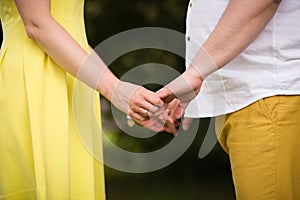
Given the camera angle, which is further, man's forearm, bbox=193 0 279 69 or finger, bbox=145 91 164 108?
finger, bbox=145 91 164 108

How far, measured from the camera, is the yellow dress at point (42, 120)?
2.60 metres

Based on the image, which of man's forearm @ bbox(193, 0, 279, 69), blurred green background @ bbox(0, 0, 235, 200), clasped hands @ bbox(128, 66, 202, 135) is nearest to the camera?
man's forearm @ bbox(193, 0, 279, 69)

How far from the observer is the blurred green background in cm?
562

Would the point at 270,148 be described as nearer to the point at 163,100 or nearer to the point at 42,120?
the point at 163,100

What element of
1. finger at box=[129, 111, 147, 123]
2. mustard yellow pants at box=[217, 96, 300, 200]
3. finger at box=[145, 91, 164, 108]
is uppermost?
finger at box=[145, 91, 164, 108]

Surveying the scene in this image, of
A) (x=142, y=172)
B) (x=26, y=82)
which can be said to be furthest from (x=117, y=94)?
(x=142, y=172)

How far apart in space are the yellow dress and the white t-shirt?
39 centimetres

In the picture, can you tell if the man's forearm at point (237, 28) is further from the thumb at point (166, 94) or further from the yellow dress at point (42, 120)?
the yellow dress at point (42, 120)

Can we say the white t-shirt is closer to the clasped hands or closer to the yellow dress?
the clasped hands

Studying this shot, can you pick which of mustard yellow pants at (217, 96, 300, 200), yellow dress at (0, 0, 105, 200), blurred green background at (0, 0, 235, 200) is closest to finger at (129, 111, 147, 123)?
yellow dress at (0, 0, 105, 200)

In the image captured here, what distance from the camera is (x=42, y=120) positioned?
2605 mm

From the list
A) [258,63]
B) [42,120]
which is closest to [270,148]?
[258,63]

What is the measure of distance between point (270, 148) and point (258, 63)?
257 mm

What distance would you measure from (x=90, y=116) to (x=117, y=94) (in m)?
0.11
